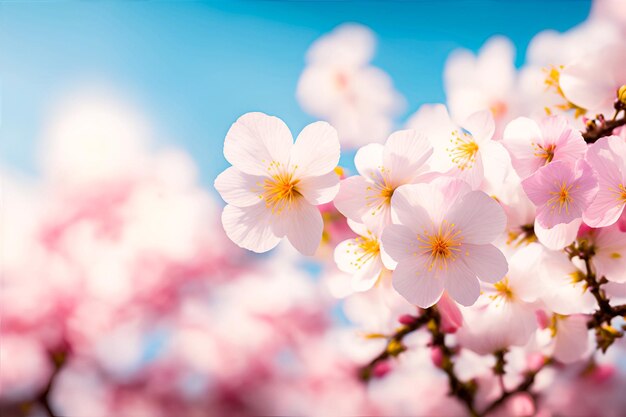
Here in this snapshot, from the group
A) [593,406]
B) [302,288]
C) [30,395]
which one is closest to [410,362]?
[302,288]

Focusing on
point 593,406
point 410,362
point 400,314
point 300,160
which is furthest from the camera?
point 593,406

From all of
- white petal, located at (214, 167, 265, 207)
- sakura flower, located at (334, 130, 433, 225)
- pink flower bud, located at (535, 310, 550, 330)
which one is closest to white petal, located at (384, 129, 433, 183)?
sakura flower, located at (334, 130, 433, 225)

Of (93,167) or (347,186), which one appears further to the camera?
(93,167)

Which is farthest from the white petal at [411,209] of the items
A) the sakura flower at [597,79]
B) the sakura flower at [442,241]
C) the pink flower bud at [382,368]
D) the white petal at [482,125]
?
the pink flower bud at [382,368]

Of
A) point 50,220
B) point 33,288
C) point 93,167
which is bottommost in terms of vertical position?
point 33,288

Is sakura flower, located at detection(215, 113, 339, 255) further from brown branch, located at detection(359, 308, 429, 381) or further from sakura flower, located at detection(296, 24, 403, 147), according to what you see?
sakura flower, located at detection(296, 24, 403, 147)

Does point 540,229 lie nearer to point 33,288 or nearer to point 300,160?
point 300,160

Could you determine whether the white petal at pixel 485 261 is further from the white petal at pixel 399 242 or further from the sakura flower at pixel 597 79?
the sakura flower at pixel 597 79
